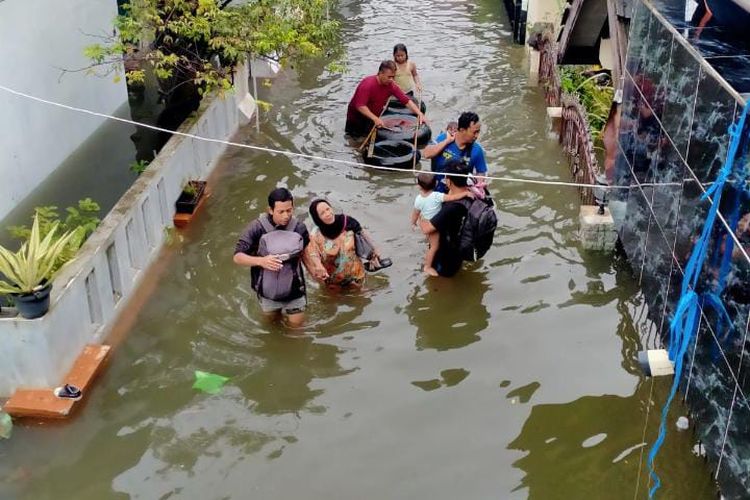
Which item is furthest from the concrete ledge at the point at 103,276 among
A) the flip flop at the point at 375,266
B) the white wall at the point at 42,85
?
the flip flop at the point at 375,266

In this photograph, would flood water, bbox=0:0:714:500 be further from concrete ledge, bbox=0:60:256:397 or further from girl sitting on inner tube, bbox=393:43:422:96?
girl sitting on inner tube, bbox=393:43:422:96

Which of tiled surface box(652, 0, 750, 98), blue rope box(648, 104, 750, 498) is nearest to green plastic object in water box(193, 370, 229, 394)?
blue rope box(648, 104, 750, 498)

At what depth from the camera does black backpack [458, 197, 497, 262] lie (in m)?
8.28

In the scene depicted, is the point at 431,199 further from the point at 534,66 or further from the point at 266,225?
Answer: the point at 534,66

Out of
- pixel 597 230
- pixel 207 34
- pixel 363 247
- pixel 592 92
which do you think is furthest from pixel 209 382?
pixel 592 92

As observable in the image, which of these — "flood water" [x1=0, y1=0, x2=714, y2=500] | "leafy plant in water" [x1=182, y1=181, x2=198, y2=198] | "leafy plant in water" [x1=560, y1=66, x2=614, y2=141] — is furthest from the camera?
"leafy plant in water" [x1=560, y1=66, x2=614, y2=141]

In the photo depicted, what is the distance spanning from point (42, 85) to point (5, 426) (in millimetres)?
5387

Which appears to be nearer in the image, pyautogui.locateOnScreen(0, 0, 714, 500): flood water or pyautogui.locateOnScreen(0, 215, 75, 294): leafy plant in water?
pyautogui.locateOnScreen(0, 0, 714, 500): flood water

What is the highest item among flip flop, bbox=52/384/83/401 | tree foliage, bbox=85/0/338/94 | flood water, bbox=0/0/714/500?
tree foliage, bbox=85/0/338/94

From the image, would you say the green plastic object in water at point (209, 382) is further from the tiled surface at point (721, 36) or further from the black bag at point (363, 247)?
the tiled surface at point (721, 36)

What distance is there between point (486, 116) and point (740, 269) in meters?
8.81

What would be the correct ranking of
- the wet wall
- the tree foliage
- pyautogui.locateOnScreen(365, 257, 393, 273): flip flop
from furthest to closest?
the tree foliage → pyautogui.locateOnScreen(365, 257, 393, 273): flip flop → the wet wall

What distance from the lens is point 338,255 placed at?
797 cm

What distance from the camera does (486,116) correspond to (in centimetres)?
1381
